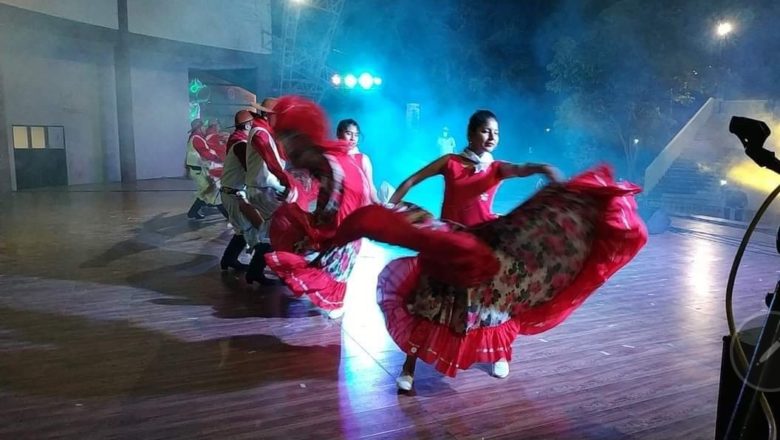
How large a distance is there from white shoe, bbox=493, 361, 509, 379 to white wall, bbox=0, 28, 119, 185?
1316 centimetres

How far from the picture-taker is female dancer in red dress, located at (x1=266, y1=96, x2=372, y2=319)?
153 inches

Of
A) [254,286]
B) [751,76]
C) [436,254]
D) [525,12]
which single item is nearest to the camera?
[436,254]

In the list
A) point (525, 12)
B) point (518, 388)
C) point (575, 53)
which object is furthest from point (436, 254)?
point (525, 12)

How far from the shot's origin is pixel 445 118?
74.0 ft

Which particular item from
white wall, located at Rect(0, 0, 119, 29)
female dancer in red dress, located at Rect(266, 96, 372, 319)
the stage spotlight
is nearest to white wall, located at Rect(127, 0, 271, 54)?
white wall, located at Rect(0, 0, 119, 29)

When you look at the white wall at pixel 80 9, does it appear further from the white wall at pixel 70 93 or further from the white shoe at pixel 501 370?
the white shoe at pixel 501 370

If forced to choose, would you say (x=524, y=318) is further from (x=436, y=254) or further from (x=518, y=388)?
(x=436, y=254)

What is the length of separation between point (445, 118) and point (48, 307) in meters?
19.3

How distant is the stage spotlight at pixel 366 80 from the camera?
15195mm

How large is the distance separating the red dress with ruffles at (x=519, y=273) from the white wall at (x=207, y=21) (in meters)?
14.3

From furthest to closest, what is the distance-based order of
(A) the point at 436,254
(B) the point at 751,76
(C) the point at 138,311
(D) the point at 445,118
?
(D) the point at 445,118, (B) the point at 751,76, (C) the point at 138,311, (A) the point at 436,254

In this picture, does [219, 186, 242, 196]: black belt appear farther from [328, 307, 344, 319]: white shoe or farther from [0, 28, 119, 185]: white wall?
[0, 28, 119, 185]: white wall

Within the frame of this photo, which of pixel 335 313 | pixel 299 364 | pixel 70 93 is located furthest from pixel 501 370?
pixel 70 93

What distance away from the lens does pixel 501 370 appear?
332 cm
